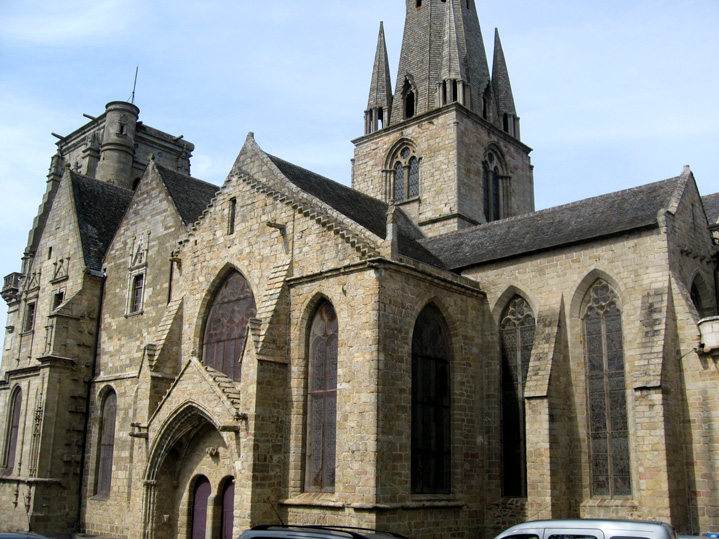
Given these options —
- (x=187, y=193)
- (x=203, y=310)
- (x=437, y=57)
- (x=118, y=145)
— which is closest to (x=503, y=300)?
(x=203, y=310)

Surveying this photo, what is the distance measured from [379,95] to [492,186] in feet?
20.7

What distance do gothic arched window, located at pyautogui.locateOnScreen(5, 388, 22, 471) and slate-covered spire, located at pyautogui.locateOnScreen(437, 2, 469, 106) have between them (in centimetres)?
1942

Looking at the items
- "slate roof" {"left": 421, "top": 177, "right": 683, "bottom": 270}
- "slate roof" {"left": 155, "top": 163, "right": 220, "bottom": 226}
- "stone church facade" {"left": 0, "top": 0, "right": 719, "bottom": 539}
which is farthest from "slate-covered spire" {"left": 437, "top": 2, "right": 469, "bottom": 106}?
"slate roof" {"left": 155, "top": 163, "right": 220, "bottom": 226}

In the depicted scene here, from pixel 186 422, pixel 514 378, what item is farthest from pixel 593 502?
pixel 186 422

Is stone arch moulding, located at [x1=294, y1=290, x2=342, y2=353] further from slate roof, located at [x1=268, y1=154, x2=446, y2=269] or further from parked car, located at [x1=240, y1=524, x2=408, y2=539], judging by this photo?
parked car, located at [x1=240, y1=524, x2=408, y2=539]

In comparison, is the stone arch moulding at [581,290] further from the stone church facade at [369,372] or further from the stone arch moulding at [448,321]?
the stone arch moulding at [448,321]

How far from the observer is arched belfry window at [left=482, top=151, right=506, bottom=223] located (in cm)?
2969

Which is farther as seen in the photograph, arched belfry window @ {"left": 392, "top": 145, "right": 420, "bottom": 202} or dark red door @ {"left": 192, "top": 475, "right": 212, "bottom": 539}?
arched belfry window @ {"left": 392, "top": 145, "right": 420, "bottom": 202}

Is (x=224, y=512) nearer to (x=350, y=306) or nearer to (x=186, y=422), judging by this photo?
(x=186, y=422)

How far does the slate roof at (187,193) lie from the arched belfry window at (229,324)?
164 inches

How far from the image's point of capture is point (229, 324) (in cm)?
2073

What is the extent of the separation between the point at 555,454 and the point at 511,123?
18405 millimetres

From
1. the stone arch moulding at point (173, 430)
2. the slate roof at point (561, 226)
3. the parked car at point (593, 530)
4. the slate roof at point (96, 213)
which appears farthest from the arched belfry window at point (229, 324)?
the parked car at point (593, 530)

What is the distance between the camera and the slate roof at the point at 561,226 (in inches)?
722
